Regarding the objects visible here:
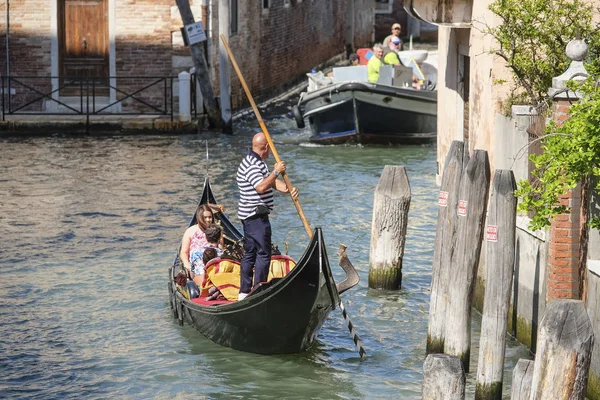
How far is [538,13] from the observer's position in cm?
902

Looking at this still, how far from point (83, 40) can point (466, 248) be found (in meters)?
13.8

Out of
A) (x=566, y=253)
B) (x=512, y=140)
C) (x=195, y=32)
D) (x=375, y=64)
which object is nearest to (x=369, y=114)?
(x=375, y=64)

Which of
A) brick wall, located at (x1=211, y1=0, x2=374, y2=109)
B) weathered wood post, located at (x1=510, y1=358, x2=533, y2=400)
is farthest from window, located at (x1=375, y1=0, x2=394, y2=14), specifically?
weathered wood post, located at (x1=510, y1=358, x2=533, y2=400)

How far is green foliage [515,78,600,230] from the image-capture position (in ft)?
21.9

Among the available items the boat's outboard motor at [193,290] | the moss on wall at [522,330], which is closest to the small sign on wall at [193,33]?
the boat's outboard motor at [193,290]

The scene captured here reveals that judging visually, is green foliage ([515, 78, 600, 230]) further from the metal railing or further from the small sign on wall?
the metal railing

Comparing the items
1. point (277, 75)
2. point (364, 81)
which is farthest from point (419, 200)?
point (277, 75)

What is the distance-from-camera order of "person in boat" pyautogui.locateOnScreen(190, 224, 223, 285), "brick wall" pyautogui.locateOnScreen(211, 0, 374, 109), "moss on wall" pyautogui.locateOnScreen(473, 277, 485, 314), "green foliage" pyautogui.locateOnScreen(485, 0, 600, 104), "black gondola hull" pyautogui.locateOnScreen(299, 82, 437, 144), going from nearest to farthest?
"green foliage" pyautogui.locateOnScreen(485, 0, 600, 104) < "moss on wall" pyautogui.locateOnScreen(473, 277, 485, 314) < "person in boat" pyautogui.locateOnScreen(190, 224, 223, 285) < "black gondola hull" pyautogui.locateOnScreen(299, 82, 437, 144) < "brick wall" pyautogui.locateOnScreen(211, 0, 374, 109)

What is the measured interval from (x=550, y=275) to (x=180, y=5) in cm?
1236

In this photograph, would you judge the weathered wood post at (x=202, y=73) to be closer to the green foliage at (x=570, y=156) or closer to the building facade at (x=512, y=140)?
the building facade at (x=512, y=140)

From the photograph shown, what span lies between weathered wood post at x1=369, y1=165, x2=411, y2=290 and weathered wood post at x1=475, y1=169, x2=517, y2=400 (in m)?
2.86

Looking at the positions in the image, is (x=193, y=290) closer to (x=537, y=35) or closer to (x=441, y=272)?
(x=441, y=272)

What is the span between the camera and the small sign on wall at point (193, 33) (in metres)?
19.2

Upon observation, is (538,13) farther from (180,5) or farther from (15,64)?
(15,64)
